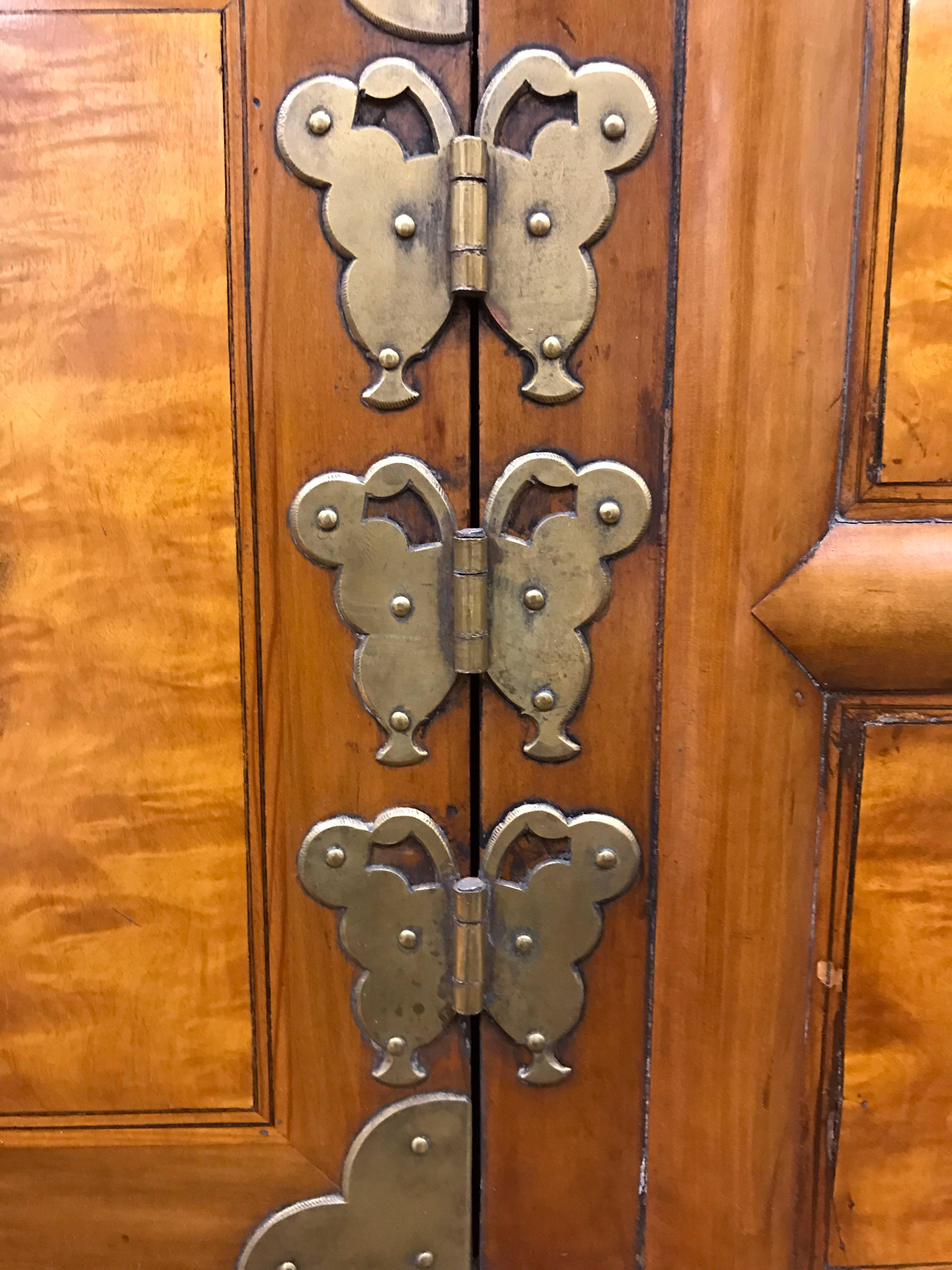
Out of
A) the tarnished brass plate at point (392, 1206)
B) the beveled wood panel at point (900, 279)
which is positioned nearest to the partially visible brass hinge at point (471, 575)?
the beveled wood panel at point (900, 279)

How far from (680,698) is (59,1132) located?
0.42 m

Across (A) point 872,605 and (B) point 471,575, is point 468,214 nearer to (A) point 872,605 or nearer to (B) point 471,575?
(B) point 471,575

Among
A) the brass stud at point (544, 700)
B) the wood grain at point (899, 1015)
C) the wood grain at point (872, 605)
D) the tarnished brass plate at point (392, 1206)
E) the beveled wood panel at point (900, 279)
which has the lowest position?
A: the tarnished brass plate at point (392, 1206)

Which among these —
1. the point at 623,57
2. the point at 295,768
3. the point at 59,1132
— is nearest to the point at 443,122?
the point at 623,57

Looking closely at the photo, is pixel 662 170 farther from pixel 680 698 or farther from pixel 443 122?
pixel 680 698

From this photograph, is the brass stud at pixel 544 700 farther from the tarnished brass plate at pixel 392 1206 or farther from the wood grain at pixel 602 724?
the tarnished brass plate at pixel 392 1206

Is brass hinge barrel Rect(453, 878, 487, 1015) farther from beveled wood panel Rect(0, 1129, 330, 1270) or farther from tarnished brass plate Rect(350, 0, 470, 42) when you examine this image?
tarnished brass plate Rect(350, 0, 470, 42)

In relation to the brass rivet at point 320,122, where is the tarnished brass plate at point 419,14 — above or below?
above

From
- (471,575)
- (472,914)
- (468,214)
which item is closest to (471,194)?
(468,214)

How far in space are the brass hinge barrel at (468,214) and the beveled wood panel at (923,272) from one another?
0.64 ft

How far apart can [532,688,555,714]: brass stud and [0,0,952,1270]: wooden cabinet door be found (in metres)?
0.01

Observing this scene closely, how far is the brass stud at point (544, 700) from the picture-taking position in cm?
47

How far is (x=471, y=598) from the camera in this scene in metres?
0.46

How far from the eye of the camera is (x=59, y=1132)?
51cm
